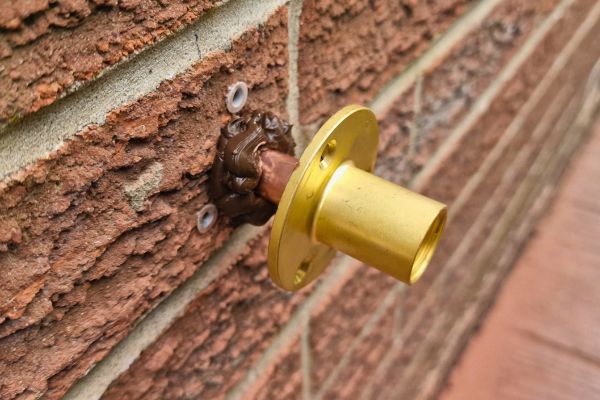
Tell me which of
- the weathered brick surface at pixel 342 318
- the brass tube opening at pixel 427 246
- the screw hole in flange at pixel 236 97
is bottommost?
the weathered brick surface at pixel 342 318

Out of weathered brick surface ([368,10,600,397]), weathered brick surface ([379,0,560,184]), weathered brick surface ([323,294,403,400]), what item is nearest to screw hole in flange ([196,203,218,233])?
weathered brick surface ([379,0,560,184])

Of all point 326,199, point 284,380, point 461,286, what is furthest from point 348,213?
point 461,286

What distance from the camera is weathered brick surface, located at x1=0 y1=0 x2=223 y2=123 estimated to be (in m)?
0.23

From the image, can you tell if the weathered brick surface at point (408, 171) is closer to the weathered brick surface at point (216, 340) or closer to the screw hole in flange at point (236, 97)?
the weathered brick surface at point (216, 340)

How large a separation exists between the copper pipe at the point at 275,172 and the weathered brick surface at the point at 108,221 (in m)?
0.03

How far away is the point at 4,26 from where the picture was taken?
23cm

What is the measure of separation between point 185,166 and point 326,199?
0.08 m

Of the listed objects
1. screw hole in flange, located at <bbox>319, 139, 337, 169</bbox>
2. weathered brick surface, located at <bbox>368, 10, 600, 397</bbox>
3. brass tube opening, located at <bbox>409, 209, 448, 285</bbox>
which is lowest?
weathered brick surface, located at <bbox>368, 10, 600, 397</bbox>

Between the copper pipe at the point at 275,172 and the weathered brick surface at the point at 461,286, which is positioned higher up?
the copper pipe at the point at 275,172

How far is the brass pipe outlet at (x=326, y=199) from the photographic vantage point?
0.33 metres

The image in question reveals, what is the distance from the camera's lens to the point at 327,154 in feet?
1.16

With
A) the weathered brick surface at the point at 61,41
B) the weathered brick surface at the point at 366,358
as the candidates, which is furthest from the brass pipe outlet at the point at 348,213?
the weathered brick surface at the point at 366,358

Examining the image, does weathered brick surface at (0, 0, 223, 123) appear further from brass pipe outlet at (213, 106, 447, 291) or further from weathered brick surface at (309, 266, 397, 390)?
weathered brick surface at (309, 266, 397, 390)

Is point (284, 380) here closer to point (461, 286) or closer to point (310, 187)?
point (310, 187)
